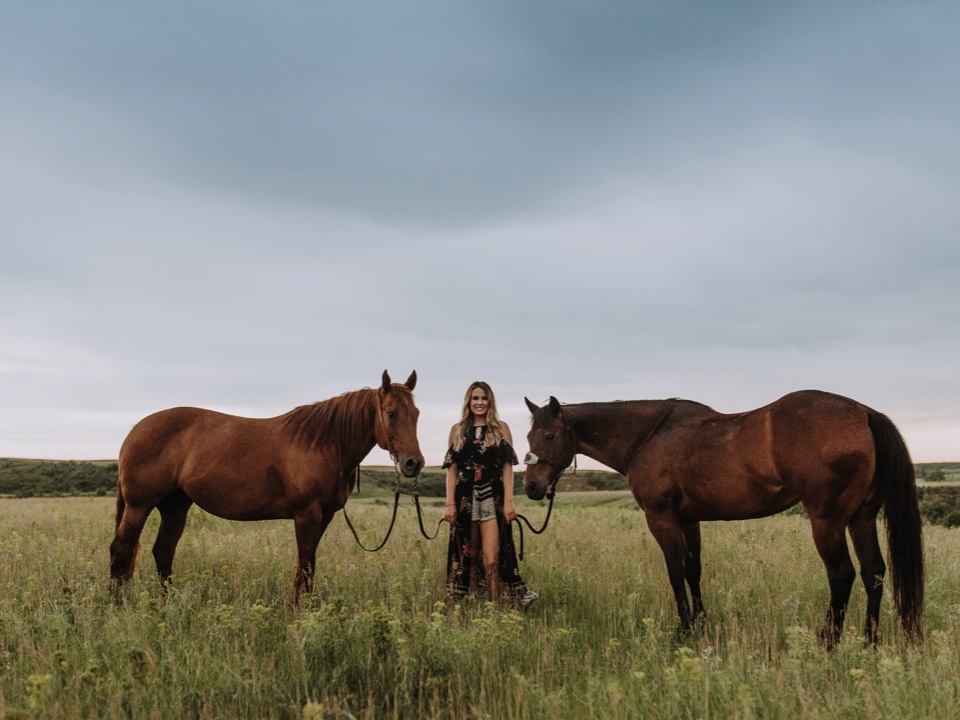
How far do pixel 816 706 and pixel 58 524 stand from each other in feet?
43.8

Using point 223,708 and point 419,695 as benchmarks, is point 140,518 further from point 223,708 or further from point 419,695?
point 419,695

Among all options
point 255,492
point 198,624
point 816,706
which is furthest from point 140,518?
point 816,706

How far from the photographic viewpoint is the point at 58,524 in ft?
41.4

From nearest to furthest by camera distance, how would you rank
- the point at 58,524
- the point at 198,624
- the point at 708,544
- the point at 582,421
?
the point at 198,624 < the point at 582,421 < the point at 708,544 < the point at 58,524

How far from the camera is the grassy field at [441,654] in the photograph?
14.0 feet

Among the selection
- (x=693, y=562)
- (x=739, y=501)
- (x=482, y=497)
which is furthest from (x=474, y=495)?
(x=739, y=501)

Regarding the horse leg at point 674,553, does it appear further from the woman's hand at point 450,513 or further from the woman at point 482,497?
the woman's hand at point 450,513

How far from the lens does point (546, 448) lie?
7.51m

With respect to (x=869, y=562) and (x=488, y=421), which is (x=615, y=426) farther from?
(x=869, y=562)

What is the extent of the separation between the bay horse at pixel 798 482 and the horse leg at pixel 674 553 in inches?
0.4

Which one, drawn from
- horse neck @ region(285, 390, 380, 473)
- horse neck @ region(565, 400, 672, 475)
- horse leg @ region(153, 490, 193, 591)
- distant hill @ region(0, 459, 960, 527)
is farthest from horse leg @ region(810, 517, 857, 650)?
distant hill @ region(0, 459, 960, 527)

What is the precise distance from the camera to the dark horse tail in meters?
5.92

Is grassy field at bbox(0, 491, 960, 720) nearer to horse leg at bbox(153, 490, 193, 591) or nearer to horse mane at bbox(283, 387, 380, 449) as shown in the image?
horse leg at bbox(153, 490, 193, 591)

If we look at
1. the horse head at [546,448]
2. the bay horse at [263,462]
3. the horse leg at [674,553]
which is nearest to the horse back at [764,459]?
the horse leg at [674,553]
